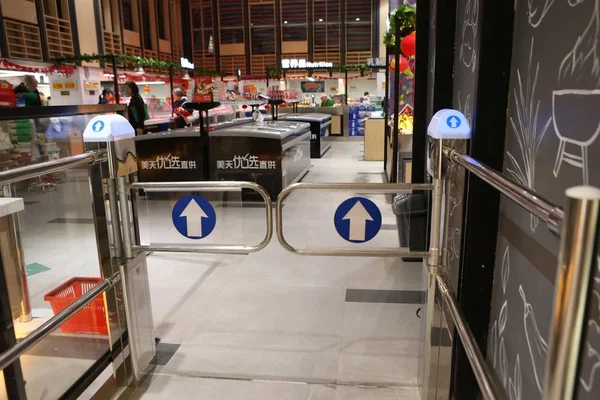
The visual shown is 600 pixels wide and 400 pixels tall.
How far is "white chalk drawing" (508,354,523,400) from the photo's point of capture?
141cm

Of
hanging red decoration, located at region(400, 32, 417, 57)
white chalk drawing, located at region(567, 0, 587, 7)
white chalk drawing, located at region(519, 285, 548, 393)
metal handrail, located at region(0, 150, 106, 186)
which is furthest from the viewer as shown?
hanging red decoration, located at region(400, 32, 417, 57)

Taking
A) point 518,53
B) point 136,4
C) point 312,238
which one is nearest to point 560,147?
point 518,53

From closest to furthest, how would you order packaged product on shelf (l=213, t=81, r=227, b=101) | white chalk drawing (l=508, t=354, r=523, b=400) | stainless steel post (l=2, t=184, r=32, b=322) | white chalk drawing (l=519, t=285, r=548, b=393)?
1. white chalk drawing (l=519, t=285, r=548, b=393)
2. white chalk drawing (l=508, t=354, r=523, b=400)
3. stainless steel post (l=2, t=184, r=32, b=322)
4. packaged product on shelf (l=213, t=81, r=227, b=101)

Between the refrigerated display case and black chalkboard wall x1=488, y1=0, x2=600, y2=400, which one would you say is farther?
the refrigerated display case

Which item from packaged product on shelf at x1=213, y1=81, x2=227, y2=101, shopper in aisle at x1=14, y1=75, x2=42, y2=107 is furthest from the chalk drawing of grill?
packaged product on shelf at x1=213, y1=81, x2=227, y2=101

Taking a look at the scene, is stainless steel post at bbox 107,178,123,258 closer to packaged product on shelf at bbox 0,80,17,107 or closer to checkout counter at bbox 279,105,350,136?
packaged product on shelf at bbox 0,80,17,107

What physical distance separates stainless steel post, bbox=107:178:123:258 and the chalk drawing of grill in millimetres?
1780

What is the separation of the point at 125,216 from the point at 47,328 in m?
0.67

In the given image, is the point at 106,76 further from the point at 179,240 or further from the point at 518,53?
the point at 518,53

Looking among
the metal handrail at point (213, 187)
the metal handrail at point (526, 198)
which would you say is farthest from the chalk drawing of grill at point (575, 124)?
the metal handrail at point (213, 187)

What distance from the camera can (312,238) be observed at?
14.4ft

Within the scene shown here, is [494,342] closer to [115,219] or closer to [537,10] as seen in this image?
[537,10]

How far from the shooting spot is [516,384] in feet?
4.71

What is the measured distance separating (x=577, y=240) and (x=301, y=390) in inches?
73.4
